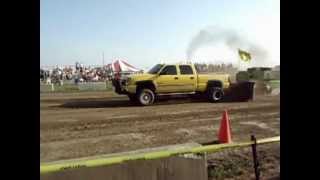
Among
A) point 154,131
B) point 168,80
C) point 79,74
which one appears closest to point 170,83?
point 168,80

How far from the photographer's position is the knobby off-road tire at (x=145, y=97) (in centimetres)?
1792

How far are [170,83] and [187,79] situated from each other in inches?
33.7

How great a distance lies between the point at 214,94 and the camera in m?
19.8

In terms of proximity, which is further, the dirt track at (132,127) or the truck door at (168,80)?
the truck door at (168,80)

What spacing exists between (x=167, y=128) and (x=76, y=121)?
293 centimetres

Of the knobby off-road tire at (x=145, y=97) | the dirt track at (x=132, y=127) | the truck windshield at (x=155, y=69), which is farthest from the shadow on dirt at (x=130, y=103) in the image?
the truck windshield at (x=155, y=69)

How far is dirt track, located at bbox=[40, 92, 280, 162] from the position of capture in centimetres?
941

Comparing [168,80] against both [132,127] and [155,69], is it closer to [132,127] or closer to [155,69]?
[155,69]

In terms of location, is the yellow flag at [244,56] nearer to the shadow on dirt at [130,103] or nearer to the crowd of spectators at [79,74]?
the shadow on dirt at [130,103]

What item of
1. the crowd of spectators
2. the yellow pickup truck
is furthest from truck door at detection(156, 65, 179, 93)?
the crowd of spectators

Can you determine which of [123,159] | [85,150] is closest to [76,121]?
[85,150]

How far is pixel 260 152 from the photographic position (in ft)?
27.5
